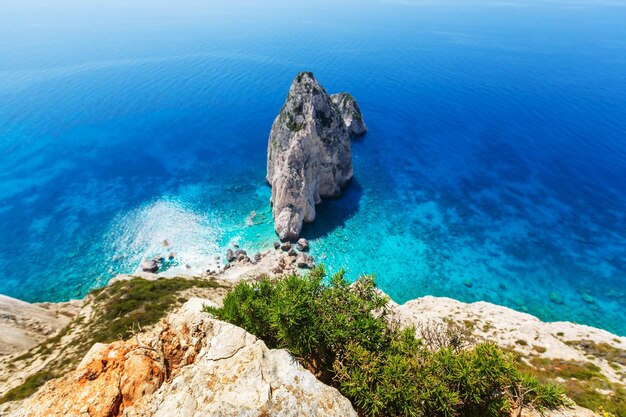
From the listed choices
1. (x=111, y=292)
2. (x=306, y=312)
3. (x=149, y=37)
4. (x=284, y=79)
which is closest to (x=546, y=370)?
(x=306, y=312)

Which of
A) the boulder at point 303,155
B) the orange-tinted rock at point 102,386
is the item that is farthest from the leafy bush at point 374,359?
the boulder at point 303,155

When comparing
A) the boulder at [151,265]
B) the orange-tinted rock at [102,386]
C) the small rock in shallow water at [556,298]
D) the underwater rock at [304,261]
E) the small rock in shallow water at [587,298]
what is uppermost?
the orange-tinted rock at [102,386]

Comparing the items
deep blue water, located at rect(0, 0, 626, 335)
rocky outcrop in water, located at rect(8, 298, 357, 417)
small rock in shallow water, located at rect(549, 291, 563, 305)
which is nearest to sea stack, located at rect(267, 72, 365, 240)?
deep blue water, located at rect(0, 0, 626, 335)

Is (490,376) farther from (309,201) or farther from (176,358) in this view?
(309,201)

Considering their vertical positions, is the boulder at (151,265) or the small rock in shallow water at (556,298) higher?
the small rock in shallow water at (556,298)

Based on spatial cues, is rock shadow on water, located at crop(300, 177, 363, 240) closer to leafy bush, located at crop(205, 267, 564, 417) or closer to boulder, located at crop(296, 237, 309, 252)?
boulder, located at crop(296, 237, 309, 252)

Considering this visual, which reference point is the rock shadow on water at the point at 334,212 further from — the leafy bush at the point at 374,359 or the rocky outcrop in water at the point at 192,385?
the rocky outcrop in water at the point at 192,385

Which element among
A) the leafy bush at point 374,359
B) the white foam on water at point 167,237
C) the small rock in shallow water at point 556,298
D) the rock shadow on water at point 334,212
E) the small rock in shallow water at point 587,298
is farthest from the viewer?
the rock shadow on water at point 334,212
